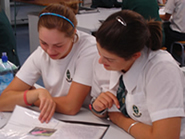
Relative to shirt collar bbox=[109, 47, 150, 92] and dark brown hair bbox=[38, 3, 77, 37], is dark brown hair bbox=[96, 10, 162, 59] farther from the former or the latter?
dark brown hair bbox=[38, 3, 77, 37]

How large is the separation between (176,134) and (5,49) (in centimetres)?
149

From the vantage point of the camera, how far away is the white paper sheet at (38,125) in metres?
1.03

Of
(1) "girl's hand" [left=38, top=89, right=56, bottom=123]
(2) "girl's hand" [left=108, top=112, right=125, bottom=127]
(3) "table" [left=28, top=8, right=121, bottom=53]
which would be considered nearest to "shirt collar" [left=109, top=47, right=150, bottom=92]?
(2) "girl's hand" [left=108, top=112, right=125, bottom=127]

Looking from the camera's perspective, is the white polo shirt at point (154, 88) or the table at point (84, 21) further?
the table at point (84, 21)

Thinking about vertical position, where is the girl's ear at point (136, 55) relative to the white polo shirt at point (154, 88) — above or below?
above

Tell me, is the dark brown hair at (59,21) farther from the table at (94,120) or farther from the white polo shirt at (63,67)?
the table at (94,120)

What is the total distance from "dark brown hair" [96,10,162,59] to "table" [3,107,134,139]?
319 mm

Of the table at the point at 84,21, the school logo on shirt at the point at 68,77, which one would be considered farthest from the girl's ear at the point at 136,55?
the table at the point at 84,21

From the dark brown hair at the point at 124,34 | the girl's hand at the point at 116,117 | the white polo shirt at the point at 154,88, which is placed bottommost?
the girl's hand at the point at 116,117

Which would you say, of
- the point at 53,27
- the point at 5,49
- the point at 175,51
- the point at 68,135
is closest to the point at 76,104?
the point at 68,135

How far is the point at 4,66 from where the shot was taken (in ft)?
4.94

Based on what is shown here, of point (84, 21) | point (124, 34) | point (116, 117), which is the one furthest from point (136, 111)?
point (84, 21)

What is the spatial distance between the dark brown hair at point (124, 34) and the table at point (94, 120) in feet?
1.05

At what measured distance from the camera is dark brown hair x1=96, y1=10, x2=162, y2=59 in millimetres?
980
